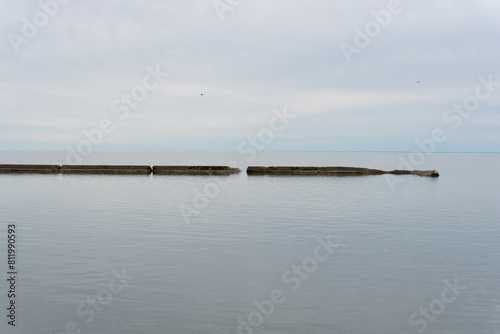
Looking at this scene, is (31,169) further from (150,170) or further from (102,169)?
(150,170)

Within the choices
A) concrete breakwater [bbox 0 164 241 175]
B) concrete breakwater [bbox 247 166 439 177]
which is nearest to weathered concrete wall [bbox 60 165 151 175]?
concrete breakwater [bbox 0 164 241 175]

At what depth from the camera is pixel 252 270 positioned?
46.3ft

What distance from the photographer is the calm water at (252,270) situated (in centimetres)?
1016

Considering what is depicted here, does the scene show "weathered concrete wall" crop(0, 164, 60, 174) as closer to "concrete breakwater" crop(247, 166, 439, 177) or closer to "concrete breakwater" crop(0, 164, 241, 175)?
"concrete breakwater" crop(0, 164, 241, 175)

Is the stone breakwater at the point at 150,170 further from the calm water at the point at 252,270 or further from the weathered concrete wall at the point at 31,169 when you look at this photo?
the calm water at the point at 252,270

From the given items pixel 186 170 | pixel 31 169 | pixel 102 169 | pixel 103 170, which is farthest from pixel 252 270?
pixel 31 169

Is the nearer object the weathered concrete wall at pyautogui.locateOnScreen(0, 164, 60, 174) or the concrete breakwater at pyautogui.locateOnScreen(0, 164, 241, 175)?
the concrete breakwater at pyautogui.locateOnScreen(0, 164, 241, 175)

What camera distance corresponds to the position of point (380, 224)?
2375 centimetres

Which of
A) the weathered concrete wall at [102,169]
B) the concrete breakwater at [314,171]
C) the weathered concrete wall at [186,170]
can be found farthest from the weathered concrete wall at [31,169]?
the concrete breakwater at [314,171]

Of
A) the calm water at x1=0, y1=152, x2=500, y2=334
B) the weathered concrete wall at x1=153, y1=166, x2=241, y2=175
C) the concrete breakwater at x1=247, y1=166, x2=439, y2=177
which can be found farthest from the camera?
the concrete breakwater at x1=247, y1=166, x2=439, y2=177

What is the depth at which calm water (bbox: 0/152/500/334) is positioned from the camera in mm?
10164

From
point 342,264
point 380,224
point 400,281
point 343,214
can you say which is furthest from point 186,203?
point 400,281

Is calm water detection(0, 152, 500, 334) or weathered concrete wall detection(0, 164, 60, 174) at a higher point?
weathered concrete wall detection(0, 164, 60, 174)

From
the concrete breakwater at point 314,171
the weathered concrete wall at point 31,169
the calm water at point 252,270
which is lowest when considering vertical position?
the calm water at point 252,270
